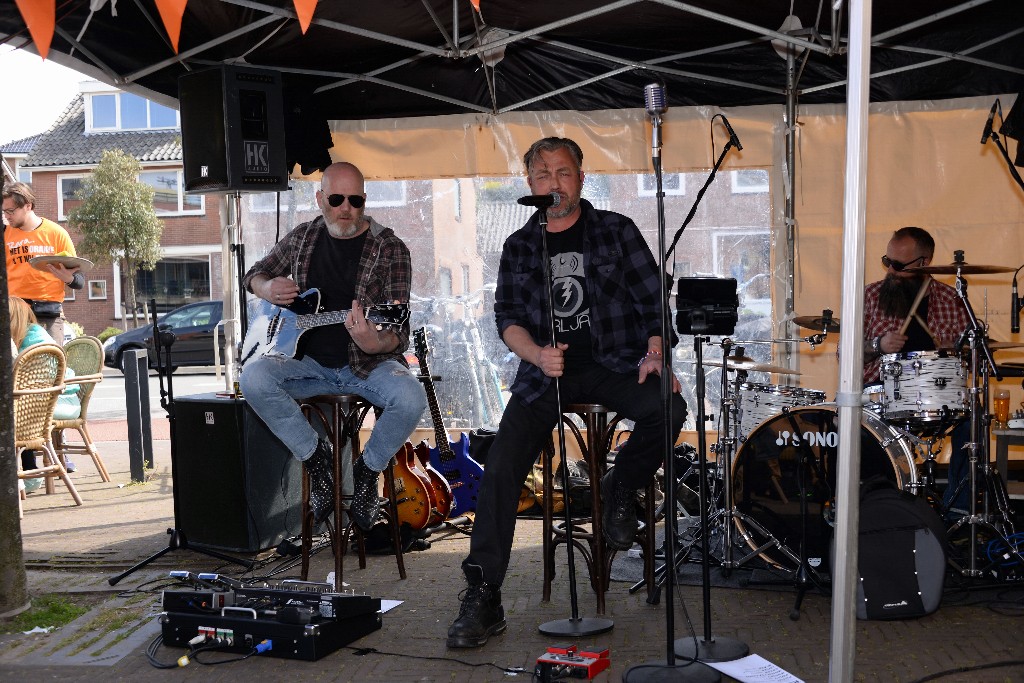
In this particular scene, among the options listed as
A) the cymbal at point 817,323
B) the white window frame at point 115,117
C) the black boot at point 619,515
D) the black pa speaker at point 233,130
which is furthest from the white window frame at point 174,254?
the black boot at point 619,515

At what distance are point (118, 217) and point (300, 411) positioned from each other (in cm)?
2702

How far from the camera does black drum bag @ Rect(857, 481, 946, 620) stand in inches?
153

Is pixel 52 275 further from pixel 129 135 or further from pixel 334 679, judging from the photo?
pixel 129 135

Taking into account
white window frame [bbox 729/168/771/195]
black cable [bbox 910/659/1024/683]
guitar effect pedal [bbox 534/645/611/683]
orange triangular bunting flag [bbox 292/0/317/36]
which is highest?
orange triangular bunting flag [bbox 292/0/317/36]

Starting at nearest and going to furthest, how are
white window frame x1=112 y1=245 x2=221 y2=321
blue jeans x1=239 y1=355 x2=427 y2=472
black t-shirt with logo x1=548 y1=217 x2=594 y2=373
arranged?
1. black t-shirt with logo x1=548 y1=217 x2=594 y2=373
2. blue jeans x1=239 y1=355 x2=427 y2=472
3. white window frame x1=112 y1=245 x2=221 y2=321

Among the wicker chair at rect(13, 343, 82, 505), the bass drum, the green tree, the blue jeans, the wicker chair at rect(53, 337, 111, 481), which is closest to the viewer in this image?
the bass drum

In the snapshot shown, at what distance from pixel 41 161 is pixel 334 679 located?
1340 inches

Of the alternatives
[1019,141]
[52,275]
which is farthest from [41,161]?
[1019,141]

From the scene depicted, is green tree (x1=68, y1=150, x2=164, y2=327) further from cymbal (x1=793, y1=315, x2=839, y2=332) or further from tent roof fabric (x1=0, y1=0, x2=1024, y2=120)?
cymbal (x1=793, y1=315, x2=839, y2=332)

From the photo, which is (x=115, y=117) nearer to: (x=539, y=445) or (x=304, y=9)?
(x=539, y=445)

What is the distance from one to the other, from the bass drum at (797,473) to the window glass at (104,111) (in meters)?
34.9

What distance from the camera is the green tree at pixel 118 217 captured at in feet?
95.6

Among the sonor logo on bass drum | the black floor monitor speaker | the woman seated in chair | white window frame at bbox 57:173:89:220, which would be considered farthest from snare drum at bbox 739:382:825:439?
white window frame at bbox 57:173:89:220

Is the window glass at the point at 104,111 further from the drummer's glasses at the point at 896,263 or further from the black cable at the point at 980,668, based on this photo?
the black cable at the point at 980,668
